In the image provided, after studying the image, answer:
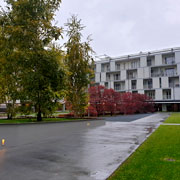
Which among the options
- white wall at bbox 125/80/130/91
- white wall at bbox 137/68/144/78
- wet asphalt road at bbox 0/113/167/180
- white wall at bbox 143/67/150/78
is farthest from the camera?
white wall at bbox 125/80/130/91

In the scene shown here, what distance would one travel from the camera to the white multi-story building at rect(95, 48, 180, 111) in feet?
170

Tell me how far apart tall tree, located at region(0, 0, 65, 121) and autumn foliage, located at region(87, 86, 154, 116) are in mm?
12432

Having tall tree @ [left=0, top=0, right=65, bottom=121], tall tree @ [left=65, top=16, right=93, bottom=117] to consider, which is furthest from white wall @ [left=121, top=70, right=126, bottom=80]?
tall tree @ [left=0, top=0, right=65, bottom=121]

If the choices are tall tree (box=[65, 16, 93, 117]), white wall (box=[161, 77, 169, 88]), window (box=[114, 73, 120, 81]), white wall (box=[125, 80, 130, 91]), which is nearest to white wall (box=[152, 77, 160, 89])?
white wall (box=[161, 77, 169, 88])

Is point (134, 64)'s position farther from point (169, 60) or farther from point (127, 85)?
point (169, 60)

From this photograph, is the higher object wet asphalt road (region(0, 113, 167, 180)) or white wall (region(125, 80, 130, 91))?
white wall (region(125, 80, 130, 91))

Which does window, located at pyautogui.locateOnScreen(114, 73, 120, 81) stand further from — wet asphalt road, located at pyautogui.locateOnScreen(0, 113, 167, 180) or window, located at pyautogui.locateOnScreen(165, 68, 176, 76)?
wet asphalt road, located at pyautogui.locateOnScreen(0, 113, 167, 180)

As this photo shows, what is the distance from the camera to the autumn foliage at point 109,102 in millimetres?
30203

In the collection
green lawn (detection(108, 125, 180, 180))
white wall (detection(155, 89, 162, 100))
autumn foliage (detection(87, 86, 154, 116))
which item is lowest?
green lawn (detection(108, 125, 180, 180))

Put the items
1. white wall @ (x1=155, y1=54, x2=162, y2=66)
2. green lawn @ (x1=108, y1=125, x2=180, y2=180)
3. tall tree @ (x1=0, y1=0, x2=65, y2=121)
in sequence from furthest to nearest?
1. white wall @ (x1=155, y1=54, x2=162, y2=66)
2. tall tree @ (x1=0, y1=0, x2=65, y2=121)
3. green lawn @ (x1=108, y1=125, x2=180, y2=180)

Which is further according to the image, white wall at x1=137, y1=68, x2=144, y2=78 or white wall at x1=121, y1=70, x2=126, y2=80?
white wall at x1=121, y1=70, x2=126, y2=80

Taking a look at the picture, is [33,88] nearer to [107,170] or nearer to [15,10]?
[15,10]

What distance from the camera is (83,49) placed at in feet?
60.4

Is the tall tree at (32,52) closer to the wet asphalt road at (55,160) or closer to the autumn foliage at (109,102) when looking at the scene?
the wet asphalt road at (55,160)
